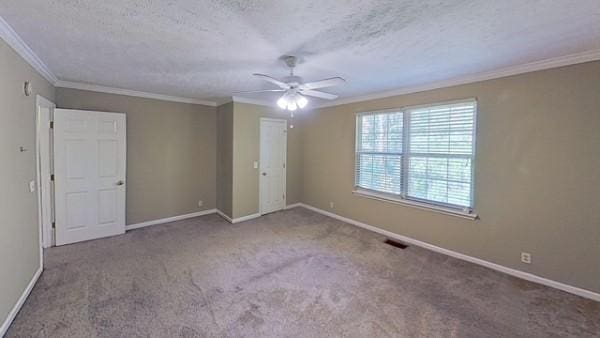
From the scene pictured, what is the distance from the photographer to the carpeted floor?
212 centimetres

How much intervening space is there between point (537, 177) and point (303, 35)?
9.60ft

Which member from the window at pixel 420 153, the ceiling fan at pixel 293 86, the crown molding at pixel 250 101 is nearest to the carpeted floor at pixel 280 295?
the window at pixel 420 153

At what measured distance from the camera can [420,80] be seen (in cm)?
345

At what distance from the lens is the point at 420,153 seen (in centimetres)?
378

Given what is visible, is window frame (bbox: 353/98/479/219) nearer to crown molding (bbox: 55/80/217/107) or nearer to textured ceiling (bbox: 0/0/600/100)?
textured ceiling (bbox: 0/0/600/100)

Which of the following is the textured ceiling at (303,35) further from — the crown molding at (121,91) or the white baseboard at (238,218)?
the white baseboard at (238,218)

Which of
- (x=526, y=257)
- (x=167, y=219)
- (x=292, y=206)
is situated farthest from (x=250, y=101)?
(x=526, y=257)

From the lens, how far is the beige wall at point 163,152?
423 cm

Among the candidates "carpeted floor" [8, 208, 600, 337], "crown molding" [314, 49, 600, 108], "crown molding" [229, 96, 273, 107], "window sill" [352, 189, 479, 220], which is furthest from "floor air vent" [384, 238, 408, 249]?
"crown molding" [229, 96, 273, 107]

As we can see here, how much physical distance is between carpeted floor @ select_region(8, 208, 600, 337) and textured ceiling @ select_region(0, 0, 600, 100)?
2.37 meters

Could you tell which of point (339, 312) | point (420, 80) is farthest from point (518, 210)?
point (339, 312)

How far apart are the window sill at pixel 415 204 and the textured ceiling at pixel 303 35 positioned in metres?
1.77

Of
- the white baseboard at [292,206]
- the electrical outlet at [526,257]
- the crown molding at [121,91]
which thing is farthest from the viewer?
the white baseboard at [292,206]

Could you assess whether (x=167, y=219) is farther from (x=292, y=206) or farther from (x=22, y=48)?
(x=22, y=48)
